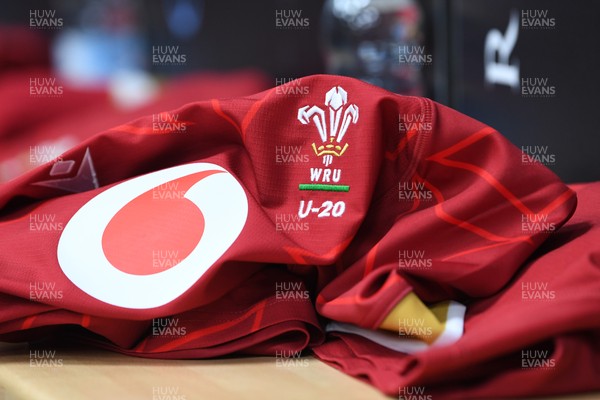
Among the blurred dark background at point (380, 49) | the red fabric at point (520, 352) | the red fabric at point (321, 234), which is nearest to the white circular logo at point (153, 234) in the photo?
the red fabric at point (321, 234)

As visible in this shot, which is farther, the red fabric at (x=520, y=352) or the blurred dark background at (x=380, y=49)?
the blurred dark background at (x=380, y=49)

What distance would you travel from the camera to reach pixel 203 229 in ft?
2.29

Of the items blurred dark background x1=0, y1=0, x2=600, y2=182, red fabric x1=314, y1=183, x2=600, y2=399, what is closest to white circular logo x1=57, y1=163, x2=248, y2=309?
red fabric x1=314, y1=183, x2=600, y2=399

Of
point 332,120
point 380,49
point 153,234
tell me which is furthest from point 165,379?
point 380,49

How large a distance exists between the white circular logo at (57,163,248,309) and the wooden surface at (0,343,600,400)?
0.17 ft

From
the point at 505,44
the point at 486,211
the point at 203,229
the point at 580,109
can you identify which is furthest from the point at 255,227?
the point at 505,44

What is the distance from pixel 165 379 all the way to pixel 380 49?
120 centimetres

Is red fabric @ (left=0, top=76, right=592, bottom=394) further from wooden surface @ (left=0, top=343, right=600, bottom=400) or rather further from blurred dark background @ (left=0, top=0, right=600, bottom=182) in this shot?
blurred dark background @ (left=0, top=0, right=600, bottom=182)

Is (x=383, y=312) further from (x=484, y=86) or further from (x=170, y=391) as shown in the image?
(x=484, y=86)

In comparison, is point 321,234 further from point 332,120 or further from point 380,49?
point 380,49

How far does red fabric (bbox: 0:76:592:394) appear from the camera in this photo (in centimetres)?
65

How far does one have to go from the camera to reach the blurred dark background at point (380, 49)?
43.2 inches

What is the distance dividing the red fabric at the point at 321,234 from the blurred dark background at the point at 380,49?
0.45 metres

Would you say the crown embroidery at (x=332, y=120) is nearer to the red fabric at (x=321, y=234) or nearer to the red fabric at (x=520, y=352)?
the red fabric at (x=321, y=234)
